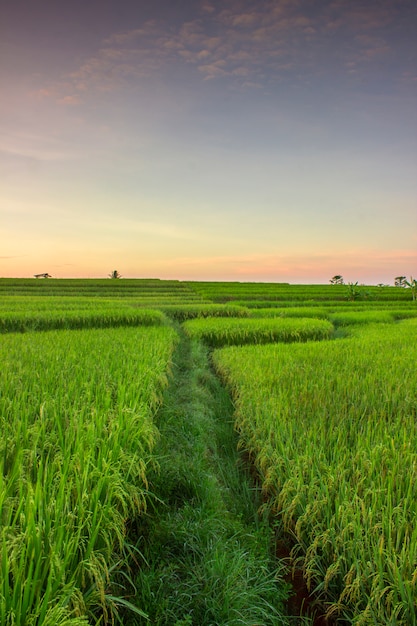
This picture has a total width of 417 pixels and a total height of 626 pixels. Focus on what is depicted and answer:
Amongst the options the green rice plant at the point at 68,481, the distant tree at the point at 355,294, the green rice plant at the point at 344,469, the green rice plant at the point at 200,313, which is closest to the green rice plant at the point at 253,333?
the green rice plant at the point at 200,313

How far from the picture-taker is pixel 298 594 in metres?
2.04

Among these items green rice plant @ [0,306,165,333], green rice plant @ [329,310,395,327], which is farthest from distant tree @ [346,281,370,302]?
green rice plant @ [0,306,165,333]

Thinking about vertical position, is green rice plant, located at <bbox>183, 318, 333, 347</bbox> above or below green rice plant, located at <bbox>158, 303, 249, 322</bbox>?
below

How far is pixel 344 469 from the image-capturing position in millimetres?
2346

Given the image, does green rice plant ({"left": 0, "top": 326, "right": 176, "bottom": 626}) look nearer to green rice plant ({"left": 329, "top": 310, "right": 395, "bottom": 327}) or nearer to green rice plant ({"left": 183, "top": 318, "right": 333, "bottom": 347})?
green rice plant ({"left": 183, "top": 318, "right": 333, "bottom": 347})

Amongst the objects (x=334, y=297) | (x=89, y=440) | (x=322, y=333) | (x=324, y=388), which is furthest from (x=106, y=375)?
(x=334, y=297)

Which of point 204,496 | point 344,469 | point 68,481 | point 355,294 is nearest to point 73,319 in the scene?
point 204,496

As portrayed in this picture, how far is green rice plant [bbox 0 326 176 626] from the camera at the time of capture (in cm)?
133

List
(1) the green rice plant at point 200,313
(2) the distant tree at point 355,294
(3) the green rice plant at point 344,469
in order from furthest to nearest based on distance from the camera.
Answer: (2) the distant tree at point 355,294
(1) the green rice plant at point 200,313
(3) the green rice plant at point 344,469

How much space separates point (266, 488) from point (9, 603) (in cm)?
196

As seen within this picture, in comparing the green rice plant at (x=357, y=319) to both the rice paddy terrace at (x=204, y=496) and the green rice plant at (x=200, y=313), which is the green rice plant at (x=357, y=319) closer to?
the green rice plant at (x=200, y=313)

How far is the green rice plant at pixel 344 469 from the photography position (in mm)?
1673

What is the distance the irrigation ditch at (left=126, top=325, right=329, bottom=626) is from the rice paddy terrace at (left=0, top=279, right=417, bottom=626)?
12mm

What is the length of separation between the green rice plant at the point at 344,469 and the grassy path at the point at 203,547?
23cm
